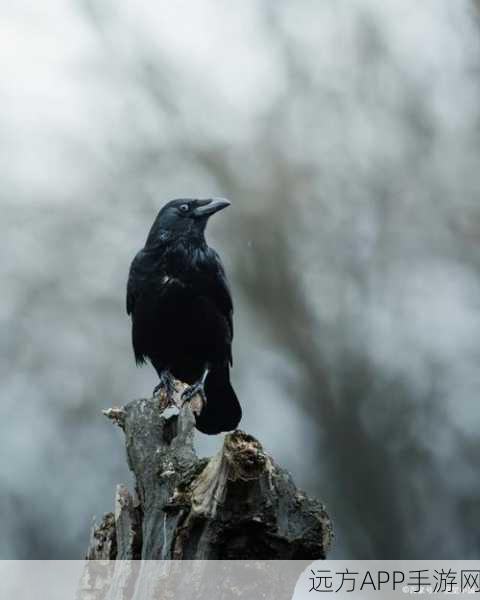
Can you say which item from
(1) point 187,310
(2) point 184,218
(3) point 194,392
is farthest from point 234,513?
(2) point 184,218

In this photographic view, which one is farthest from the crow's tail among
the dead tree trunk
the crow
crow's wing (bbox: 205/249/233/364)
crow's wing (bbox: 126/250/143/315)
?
the dead tree trunk

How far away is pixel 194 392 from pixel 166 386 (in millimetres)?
165

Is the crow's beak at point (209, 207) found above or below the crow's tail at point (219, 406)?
above

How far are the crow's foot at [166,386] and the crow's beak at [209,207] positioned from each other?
0.83 metres

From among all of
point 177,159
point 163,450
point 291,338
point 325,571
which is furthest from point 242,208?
point 163,450

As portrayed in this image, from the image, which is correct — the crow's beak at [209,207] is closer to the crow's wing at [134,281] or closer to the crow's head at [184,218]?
the crow's head at [184,218]

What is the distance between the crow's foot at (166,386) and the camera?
179 inches

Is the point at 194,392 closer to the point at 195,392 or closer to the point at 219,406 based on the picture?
the point at 195,392

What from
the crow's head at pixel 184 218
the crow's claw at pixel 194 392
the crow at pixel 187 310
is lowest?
the crow's claw at pixel 194 392

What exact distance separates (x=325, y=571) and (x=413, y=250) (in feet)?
9.14

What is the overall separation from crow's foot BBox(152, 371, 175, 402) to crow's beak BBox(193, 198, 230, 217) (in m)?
0.83

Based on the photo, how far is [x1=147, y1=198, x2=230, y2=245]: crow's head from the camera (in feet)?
15.4

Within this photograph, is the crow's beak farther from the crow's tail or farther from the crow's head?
the crow's tail

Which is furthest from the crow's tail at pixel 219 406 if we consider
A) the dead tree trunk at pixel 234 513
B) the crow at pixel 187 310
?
the dead tree trunk at pixel 234 513
